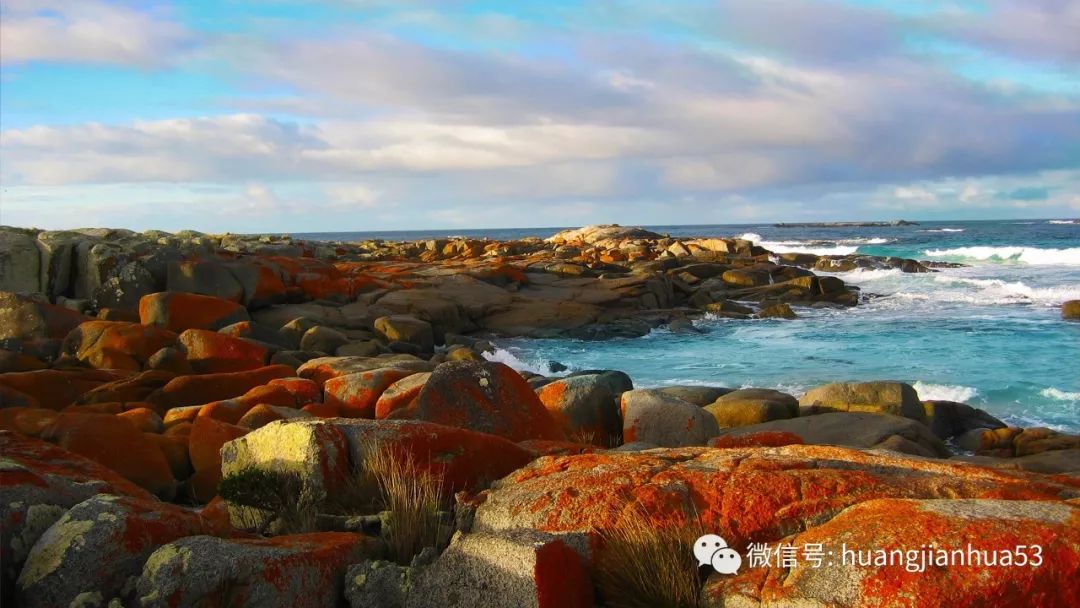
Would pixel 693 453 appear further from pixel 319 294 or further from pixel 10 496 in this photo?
pixel 319 294

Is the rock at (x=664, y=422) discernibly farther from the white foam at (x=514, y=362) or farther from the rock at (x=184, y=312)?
the rock at (x=184, y=312)

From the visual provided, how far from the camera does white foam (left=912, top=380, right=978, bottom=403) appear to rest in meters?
17.4

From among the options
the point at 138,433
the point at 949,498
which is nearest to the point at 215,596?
the point at 949,498

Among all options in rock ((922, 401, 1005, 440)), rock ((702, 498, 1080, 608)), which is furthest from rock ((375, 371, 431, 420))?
rock ((922, 401, 1005, 440))

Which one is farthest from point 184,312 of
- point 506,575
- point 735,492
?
point 735,492

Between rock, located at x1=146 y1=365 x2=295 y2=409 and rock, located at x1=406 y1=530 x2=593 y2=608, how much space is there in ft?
28.6

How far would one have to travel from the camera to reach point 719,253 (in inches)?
1903

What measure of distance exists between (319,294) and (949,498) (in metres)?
23.0

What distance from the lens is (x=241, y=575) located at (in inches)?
A: 171

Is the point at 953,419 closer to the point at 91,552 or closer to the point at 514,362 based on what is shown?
the point at 514,362

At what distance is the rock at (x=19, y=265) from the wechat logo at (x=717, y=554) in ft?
71.2

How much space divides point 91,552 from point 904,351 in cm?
2365

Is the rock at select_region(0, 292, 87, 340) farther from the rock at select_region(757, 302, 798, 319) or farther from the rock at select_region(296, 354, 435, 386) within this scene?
the rock at select_region(757, 302, 798, 319)

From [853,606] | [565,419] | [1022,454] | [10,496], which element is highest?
[10,496]
